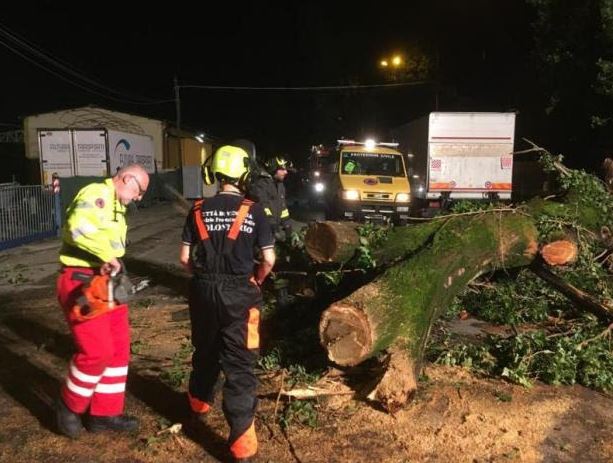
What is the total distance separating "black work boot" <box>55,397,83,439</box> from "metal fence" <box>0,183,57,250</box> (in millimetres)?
8561

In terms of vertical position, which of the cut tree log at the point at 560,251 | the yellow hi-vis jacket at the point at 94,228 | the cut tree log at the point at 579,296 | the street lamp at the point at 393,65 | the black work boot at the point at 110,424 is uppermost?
the street lamp at the point at 393,65

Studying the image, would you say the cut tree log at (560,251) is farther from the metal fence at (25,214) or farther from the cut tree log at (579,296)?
the metal fence at (25,214)

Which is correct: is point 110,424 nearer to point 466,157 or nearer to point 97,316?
point 97,316

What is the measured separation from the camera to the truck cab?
14.4 meters

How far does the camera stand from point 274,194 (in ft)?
22.8

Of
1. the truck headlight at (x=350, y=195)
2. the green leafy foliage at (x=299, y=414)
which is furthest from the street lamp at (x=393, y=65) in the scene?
the green leafy foliage at (x=299, y=414)

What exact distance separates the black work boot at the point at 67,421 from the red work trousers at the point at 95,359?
0.14ft

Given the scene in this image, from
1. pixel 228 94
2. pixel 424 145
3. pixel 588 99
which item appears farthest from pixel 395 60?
pixel 424 145

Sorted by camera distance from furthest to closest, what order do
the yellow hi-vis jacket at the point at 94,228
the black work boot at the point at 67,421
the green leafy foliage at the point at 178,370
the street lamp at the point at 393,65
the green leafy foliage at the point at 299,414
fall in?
1. the street lamp at the point at 393,65
2. the green leafy foliage at the point at 178,370
3. the green leafy foliage at the point at 299,414
4. the black work boot at the point at 67,421
5. the yellow hi-vis jacket at the point at 94,228

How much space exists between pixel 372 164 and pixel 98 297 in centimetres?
1250

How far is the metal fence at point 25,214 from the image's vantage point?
36.8ft

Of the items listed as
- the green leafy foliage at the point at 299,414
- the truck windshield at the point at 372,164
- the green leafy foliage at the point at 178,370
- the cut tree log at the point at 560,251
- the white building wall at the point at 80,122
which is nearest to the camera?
the green leafy foliage at the point at 299,414

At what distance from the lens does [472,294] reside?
6828mm

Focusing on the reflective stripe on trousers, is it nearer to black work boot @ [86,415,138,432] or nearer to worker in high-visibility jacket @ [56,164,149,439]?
worker in high-visibility jacket @ [56,164,149,439]
